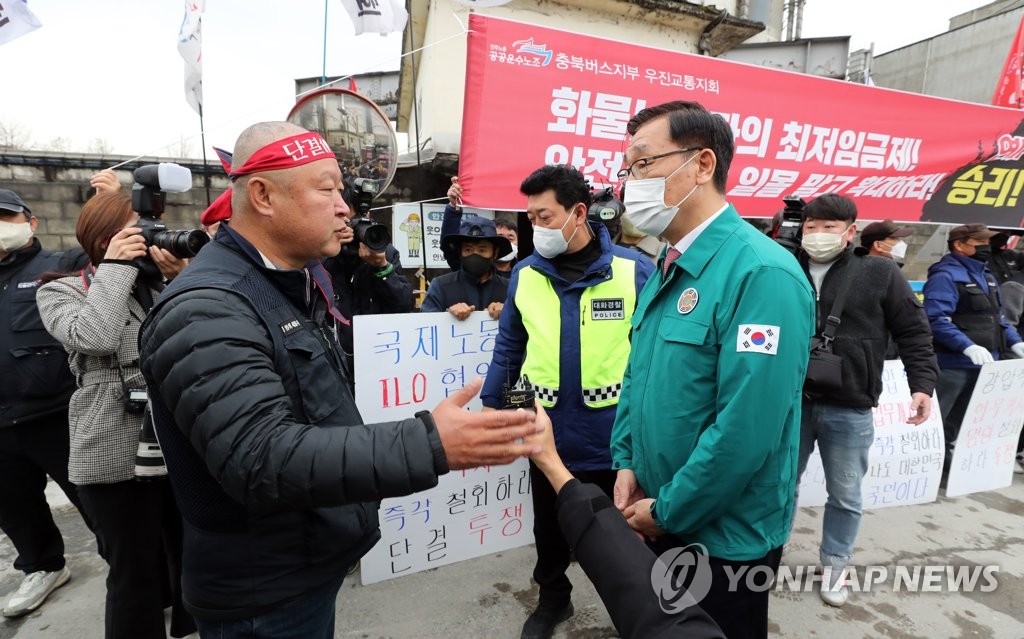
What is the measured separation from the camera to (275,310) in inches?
45.5

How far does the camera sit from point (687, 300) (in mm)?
1425

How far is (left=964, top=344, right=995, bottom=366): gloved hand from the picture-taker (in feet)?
12.6

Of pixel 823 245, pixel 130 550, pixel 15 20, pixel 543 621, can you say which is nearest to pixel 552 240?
pixel 823 245

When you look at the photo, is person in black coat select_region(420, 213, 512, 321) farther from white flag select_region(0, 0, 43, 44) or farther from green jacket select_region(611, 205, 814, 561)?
white flag select_region(0, 0, 43, 44)

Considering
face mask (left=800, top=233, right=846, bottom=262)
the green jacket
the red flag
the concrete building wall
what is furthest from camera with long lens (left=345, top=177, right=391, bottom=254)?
the concrete building wall

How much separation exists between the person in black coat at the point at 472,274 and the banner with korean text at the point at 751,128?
1.40ft

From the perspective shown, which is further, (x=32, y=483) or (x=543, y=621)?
(x=32, y=483)

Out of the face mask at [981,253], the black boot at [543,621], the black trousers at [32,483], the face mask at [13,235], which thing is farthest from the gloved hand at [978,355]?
the face mask at [13,235]

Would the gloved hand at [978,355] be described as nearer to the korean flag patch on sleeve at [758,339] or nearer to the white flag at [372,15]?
the korean flag patch on sleeve at [758,339]

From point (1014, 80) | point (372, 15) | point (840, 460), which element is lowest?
point (840, 460)

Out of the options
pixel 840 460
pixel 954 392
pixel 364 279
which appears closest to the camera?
pixel 840 460

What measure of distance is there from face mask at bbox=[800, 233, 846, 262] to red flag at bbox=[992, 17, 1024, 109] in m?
6.14

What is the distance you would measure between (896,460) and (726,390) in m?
3.44

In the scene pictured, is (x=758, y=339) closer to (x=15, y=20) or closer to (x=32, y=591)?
(x=32, y=591)
